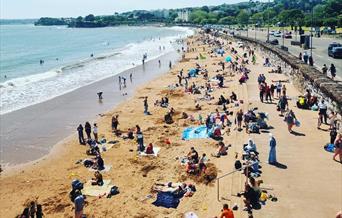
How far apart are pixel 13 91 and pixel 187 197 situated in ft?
106

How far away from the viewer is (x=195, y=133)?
22.6 m

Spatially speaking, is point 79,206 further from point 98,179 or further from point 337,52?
point 337,52

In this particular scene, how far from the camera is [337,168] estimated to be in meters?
16.0

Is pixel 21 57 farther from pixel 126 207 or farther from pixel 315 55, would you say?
pixel 126 207

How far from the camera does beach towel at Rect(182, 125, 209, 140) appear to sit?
22173 millimetres

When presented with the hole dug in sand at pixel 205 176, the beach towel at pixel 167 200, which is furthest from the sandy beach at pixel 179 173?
the beach towel at pixel 167 200

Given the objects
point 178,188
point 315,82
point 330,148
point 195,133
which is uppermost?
point 315,82

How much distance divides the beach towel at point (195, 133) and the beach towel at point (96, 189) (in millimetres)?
6279

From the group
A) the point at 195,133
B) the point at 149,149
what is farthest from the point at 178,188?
the point at 195,133

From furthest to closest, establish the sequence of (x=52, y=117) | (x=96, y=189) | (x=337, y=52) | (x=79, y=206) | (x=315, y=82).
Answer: (x=337, y=52) → (x=52, y=117) → (x=315, y=82) → (x=96, y=189) → (x=79, y=206)

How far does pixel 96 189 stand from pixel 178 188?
11.7 ft

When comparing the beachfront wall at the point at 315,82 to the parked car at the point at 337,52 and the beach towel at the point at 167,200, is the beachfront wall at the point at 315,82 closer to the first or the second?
the parked car at the point at 337,52

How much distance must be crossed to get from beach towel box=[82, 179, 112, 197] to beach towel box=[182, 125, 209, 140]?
628 cm

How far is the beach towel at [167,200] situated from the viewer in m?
14.7
